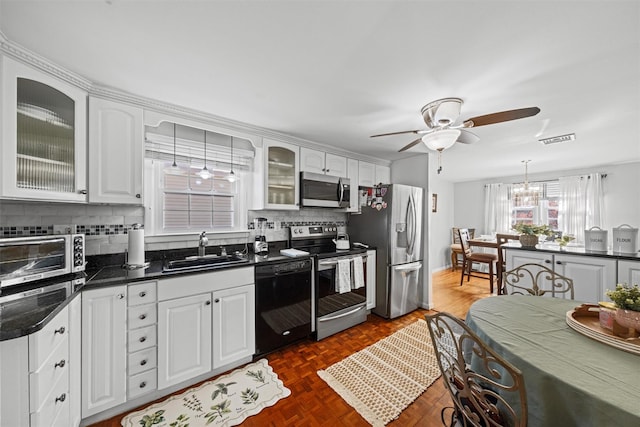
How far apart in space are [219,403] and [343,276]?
1.57 metres

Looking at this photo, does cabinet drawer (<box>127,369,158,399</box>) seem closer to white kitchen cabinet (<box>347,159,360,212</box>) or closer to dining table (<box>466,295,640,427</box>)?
dining table (<box>466,295,640,427</box>)

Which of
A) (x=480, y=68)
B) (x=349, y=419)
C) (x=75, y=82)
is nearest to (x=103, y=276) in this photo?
(x=75, y=82)

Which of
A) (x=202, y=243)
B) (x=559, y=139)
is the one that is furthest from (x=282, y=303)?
(x=559, y=139)

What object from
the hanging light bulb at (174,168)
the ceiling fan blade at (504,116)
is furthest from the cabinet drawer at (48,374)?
the ceiling fan blade at (504,116)

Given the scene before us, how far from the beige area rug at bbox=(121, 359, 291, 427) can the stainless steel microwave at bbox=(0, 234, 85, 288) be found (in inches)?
43.2

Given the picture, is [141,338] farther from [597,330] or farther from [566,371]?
[597,330]

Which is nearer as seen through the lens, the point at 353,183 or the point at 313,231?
the point at 313,231

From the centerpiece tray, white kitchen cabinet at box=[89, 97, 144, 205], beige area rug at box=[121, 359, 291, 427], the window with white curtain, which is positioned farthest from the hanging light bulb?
the centerpiece tray

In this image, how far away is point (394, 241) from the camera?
123 inches

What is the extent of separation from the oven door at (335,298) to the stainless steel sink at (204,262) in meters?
0.87

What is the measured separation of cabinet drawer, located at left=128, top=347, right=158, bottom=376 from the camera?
1620 mm

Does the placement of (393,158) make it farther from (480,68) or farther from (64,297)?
(64,297)

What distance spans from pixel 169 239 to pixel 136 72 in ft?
4.56

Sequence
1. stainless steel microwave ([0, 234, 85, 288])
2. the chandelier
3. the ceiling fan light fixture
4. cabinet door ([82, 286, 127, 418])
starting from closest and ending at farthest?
stainless steel microwave ([0, 234, 85, 288]), cabinet door ([82, 286, 127, 418]), the ceiling fan light fixture, the chandelier
